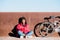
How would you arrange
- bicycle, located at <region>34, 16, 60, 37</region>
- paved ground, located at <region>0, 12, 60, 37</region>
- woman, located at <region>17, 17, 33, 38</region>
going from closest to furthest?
woman, located at <region>17, 17, 33, 38</region>, bicycle, located at <region>34, 16, 60, 37</region>, paved ground, located at <region>0, 12, 60, 37</region>

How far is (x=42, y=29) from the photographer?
481 cm

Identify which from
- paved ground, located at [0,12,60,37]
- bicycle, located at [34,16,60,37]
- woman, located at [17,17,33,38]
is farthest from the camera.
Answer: paved ground, located at [0,12,60,37]

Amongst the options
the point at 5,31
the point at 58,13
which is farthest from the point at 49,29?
the point at 5,31

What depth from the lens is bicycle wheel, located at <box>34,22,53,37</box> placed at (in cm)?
478

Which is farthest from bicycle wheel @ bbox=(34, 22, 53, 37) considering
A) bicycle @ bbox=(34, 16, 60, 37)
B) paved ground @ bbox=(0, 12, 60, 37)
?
paved ground @ bbox=(0, 12, 60, 37)

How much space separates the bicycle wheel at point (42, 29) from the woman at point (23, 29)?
0.16 meters

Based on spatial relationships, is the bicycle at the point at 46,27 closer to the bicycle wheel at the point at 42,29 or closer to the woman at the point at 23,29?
the bicycle wheel at the point at 42,29

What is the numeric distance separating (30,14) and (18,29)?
1.72 ft

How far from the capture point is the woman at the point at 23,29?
4.66 metres

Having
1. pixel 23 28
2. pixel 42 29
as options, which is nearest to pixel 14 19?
pixel 23 28

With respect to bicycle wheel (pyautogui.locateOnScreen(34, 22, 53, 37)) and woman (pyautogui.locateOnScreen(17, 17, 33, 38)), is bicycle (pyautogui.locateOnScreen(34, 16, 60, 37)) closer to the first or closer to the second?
bicycle wheel (pyautogui.locateOnScreen(34, 22, 53, 37))

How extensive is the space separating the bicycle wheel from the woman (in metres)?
0.16

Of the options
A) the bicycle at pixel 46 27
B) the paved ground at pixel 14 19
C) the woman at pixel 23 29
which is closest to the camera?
the woman at pixel 23 29

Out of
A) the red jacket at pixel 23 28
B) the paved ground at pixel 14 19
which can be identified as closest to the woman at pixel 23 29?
the red jacket at pixel 23 28
